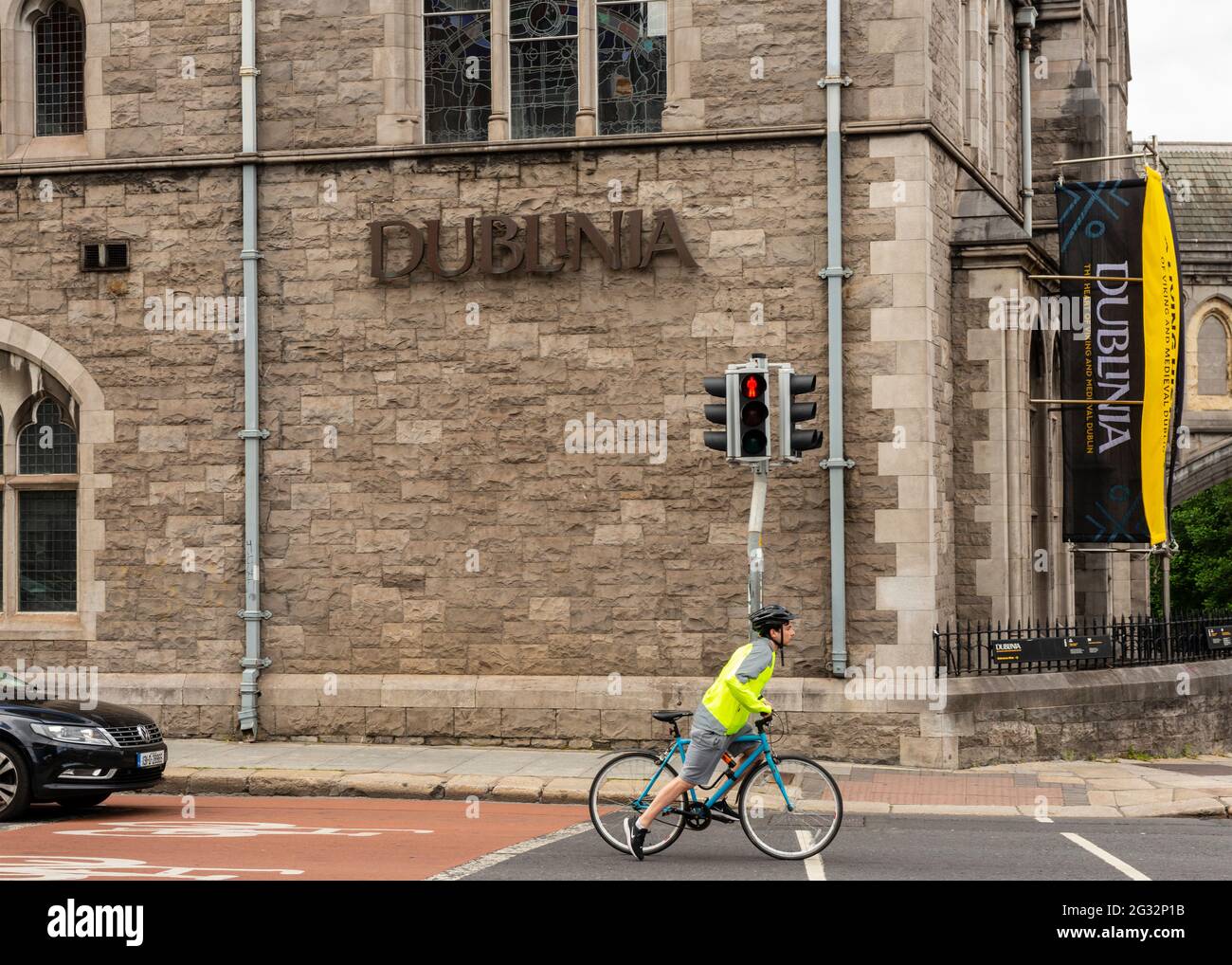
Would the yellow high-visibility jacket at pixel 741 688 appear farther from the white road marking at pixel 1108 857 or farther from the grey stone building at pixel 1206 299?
the grey stone building at pixel 1206 299

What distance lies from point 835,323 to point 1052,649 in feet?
12.9

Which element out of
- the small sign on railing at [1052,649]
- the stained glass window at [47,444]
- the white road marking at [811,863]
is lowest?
the white road marking at [811,863]

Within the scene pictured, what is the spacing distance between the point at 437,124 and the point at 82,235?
12.7ft

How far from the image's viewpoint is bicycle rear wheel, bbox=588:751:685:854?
1062 cm

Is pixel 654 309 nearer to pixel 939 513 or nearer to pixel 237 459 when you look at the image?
pixel 939 513

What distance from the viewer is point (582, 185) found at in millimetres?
16125

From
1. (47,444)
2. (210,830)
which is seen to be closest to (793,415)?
(210,830)

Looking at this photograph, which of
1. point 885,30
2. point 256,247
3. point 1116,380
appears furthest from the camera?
point 1116,380

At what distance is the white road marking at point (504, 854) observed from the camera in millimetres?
9820

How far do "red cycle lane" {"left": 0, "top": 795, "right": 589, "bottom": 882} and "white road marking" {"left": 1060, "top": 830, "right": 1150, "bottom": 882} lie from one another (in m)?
3.62

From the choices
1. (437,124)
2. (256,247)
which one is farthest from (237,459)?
(437,124)

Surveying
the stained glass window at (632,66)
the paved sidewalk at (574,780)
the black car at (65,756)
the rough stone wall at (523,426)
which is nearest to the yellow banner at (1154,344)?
the paved sidewalk at (574,780)

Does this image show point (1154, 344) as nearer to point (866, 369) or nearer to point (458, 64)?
point (866, 369)

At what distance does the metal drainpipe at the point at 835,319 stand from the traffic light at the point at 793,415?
232 centimetres
